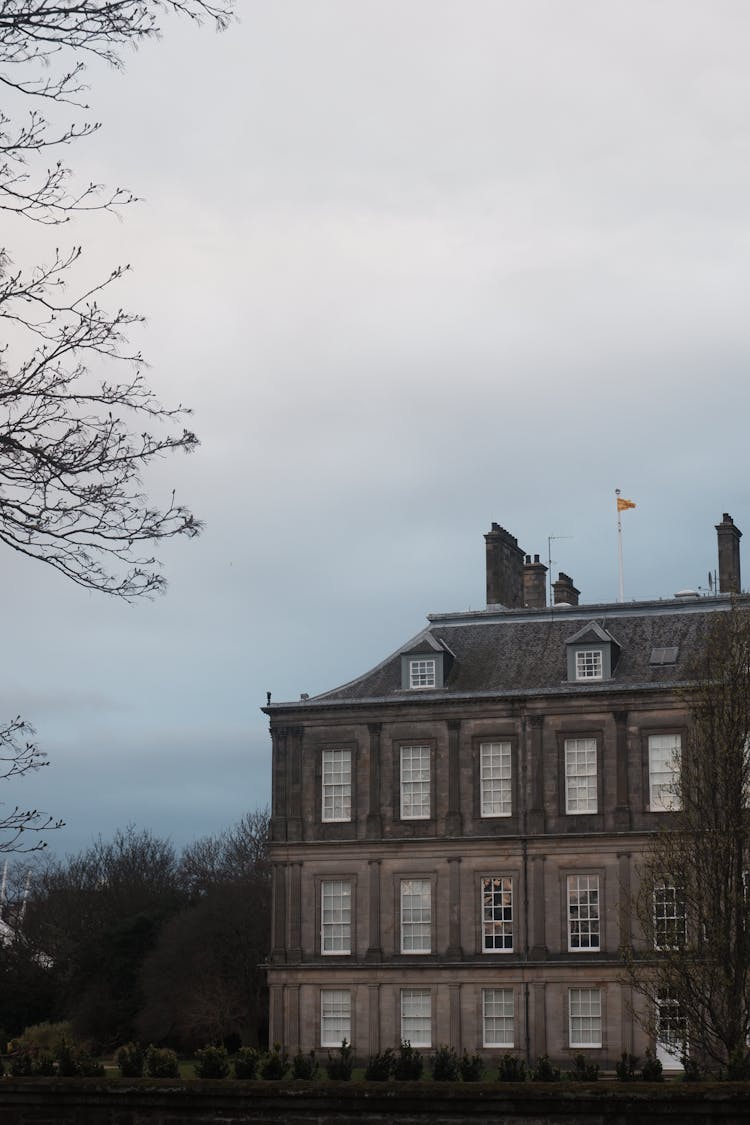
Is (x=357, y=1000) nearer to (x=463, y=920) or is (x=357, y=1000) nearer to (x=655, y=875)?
(x=463, y=920)

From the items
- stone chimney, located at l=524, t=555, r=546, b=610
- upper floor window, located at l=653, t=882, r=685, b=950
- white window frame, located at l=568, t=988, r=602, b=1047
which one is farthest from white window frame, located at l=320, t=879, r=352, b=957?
upper floor window, located at l=653, t=882, r=685, b=950

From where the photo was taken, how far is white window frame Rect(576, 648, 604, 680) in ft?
158

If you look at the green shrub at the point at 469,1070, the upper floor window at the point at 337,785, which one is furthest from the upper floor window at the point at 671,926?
the upper floor window at the point at 337,785

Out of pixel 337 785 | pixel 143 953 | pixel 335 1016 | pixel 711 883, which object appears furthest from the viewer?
pixel 143 953

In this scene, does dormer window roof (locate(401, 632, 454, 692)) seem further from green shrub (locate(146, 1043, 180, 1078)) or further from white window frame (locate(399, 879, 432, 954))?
green shrub (locate(146, 1043, 180, 1078))

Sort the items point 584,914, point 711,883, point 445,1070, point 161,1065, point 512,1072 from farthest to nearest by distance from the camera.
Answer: point 584,914
point 711,883
point 161,1065
point 445,1070
point 512,1072

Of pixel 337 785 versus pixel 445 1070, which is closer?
pixel 445 1070

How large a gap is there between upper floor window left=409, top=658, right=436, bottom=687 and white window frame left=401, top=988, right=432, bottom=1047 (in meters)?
8.67

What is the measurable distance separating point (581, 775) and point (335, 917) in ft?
26.9

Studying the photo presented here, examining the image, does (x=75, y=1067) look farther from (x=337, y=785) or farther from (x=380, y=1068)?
(x=337, y=785)

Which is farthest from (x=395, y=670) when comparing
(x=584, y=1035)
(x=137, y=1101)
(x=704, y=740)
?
(x=137, y=1101)

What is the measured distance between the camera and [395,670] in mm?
51094

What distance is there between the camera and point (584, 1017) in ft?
151

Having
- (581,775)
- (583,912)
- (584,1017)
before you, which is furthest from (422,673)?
(584,1017)
